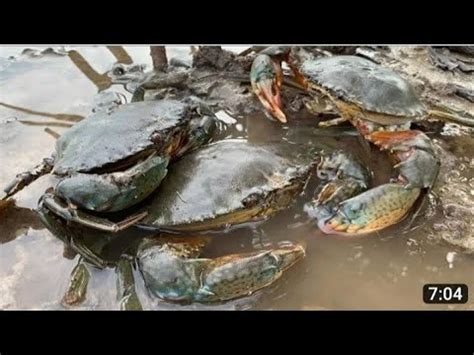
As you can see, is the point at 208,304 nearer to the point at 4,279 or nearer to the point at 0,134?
the point at 4,279

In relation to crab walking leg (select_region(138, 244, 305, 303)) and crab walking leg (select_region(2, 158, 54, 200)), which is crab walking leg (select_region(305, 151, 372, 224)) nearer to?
crab walking leg (select_region(138, 244, 305, 303))

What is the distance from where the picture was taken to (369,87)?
2.84m

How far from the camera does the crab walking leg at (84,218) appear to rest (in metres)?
2.40

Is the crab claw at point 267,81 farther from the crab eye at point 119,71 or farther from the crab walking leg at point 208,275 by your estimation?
the crab walking leg at point 208,275

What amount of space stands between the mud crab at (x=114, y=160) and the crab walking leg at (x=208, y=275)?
0.25m

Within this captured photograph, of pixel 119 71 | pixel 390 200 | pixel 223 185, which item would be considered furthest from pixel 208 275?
pixel 119 71

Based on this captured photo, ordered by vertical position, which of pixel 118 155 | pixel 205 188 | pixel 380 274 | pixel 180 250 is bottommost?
pixel 380 274

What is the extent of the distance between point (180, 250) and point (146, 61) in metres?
1.86

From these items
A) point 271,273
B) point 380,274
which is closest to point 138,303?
point 271,273

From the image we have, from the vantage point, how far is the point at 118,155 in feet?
8.28

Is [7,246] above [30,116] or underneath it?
underneath

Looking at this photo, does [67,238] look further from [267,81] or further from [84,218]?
[267,81]

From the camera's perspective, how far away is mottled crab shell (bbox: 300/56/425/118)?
9.18ft
